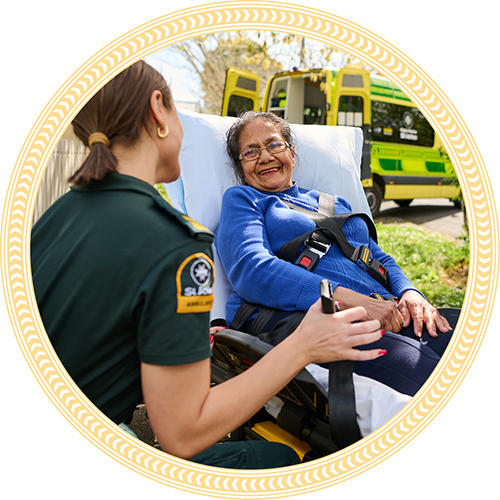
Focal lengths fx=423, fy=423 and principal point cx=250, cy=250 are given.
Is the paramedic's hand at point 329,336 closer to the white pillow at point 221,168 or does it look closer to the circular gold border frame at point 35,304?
the circular gold border frame at point 35,304

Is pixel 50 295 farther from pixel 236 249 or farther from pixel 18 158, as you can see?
pixel 236 249

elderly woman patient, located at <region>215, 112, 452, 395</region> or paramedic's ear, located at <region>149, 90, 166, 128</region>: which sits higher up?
paramedic's ear, located at <region>149, 90, 166, 128</region>

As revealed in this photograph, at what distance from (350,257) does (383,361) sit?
686 millimetres

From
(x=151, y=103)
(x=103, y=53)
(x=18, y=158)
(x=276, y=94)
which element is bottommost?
(x=18, y=158)

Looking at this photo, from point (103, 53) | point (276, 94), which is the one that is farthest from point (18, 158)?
point (276, 94)

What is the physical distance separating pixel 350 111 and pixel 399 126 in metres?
2.10

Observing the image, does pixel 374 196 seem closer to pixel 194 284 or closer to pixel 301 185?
pixel 301 185

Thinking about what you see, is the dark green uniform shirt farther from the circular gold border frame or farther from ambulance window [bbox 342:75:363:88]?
ambulance window [bbox 342:75:363:88]

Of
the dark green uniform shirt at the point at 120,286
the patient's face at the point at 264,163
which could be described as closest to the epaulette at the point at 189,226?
the dark green uniform shirt at the point at 120,286

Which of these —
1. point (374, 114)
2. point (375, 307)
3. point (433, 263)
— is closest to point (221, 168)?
point (375, 307)

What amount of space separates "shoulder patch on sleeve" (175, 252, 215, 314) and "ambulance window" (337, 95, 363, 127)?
26.5 feet

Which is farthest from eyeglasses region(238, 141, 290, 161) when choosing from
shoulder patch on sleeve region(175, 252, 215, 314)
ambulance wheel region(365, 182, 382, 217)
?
ambulance wheel region(365, 182, 382, 217)

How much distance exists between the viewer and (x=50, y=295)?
1.10m

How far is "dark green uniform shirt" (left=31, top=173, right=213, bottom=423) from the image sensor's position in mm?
1002
